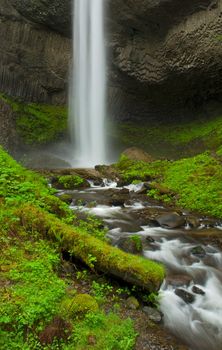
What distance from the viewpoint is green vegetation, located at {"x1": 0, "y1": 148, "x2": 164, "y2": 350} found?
11.7 ft

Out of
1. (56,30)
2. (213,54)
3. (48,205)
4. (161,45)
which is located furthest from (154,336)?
(56,30)

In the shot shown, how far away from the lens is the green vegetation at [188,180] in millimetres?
10398

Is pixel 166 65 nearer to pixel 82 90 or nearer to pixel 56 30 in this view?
pixel 82 90

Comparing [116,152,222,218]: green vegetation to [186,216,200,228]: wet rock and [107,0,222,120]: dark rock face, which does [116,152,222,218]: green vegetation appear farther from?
[107,0,222,120]: dark rock face

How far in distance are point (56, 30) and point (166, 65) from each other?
7913mm

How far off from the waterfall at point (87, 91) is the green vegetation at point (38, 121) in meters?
0.83

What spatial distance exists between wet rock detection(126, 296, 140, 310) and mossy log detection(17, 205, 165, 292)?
0.20 m

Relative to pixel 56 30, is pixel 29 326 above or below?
below

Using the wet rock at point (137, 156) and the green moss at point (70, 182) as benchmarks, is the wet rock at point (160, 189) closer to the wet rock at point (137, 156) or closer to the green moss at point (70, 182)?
the green moss at point (70, 182)

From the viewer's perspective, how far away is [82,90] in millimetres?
23797

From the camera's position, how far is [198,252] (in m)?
6.84

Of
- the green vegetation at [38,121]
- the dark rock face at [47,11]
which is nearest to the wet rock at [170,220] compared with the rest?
the green vegetation at [38,121]

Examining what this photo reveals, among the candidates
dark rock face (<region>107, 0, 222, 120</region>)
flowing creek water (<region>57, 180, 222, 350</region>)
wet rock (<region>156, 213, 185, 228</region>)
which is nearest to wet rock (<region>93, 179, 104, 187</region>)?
flowing creek water (<region>57, 180, 222, 350</region>)

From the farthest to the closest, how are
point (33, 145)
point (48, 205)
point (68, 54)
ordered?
1. point (68, 54)
2. point (33, 145)
3. point (48, 205)
